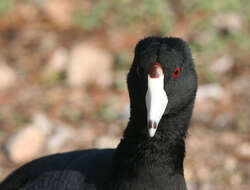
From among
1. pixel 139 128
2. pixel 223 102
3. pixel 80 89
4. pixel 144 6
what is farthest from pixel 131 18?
pixel 139 128

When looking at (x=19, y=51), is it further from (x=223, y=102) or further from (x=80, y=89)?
(x=223, y=102)

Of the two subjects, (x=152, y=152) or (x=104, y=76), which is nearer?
(x=152, y=152)

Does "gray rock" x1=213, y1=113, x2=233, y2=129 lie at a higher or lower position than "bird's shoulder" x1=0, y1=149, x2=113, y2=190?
higher

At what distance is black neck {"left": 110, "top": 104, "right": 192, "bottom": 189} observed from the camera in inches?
128

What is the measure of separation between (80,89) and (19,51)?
1.39 metres

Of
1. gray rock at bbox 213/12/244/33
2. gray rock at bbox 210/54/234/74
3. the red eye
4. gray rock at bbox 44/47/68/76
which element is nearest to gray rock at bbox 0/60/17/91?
Result: gray rock at bbox 44/47/68/76

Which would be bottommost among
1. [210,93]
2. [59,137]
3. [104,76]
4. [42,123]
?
[59,137]

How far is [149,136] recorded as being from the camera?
321 centimetres

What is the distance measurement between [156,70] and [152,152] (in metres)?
0.61

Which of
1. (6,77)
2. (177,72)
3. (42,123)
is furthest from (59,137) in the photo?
(177,72)

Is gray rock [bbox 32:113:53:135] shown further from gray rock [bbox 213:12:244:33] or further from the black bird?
gray rock [bbox 213:12:244:33]

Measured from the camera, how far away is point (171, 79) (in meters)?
3.05

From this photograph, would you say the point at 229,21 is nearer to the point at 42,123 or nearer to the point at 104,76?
the point at 104,76

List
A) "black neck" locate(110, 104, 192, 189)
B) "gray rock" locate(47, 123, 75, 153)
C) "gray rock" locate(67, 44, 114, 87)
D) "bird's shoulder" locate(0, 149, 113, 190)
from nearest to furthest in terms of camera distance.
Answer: "black neck" locate(110, 104, 192, 189) < "bird's shoulder" locate(0, 149, 113, 190) < "gray rock" locate(47, 123, 75, 153) < "gray rock" locate(67, 44, 114, 87)
